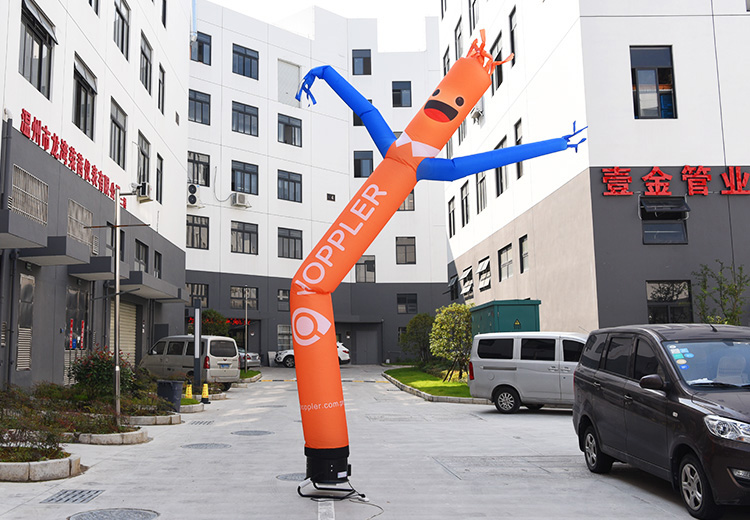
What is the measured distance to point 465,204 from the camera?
36.5m

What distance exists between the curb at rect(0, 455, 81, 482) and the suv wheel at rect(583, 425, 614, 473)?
21.2ft

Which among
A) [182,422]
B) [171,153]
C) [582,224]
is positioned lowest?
[182,422]

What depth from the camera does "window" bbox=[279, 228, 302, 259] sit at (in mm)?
46156

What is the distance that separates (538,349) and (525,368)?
0.55 metres

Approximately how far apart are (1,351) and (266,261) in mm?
31196

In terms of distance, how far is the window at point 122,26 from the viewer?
2258cm

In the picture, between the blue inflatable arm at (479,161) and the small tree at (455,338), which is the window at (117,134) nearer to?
the small tree at (455,338)

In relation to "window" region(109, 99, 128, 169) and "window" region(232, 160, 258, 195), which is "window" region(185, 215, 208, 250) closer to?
"window" region(232, 160, 258, 195)

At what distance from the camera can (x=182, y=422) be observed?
50.3 ft

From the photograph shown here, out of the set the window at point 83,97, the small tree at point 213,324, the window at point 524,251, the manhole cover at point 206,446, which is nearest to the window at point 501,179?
the window at point 524,251

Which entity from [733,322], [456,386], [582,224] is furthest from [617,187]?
[456,386]

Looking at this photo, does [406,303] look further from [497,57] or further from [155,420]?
[155,420]

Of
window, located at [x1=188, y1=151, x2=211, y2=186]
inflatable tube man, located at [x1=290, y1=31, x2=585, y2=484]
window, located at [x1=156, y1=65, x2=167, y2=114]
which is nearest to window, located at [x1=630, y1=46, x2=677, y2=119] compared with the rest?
inflatable tube man, located at [x1=290, y1=31, x2=585, y2=484]

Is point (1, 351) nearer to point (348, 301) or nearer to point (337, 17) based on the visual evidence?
point (348, 301)
